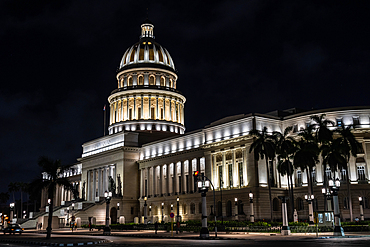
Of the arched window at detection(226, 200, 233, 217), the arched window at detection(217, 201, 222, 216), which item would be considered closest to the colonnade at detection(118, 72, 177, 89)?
the arched window at detection(217, 201, 222, 216)

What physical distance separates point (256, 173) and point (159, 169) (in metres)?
30.4

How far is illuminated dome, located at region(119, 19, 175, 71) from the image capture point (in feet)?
377

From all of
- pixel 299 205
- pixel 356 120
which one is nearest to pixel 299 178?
pixel 299 205

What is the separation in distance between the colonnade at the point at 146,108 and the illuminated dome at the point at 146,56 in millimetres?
9261

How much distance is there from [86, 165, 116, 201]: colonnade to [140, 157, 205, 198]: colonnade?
7.98m

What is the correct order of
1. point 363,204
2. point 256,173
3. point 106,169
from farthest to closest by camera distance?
point 106,169, point 256,173, point 363,204

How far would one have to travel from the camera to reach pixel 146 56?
377 ft

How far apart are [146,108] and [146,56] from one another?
14.6 meters

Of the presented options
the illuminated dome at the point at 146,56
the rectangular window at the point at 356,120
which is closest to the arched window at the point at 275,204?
the rectangular window at the point at 356,120

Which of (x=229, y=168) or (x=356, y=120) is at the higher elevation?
(x=356, y=120)

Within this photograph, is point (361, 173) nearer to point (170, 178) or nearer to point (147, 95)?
point (170, 178)

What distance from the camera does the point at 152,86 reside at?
367 ft

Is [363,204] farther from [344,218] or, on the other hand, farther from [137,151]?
[137,151]

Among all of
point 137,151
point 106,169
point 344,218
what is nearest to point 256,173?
point 344,218
